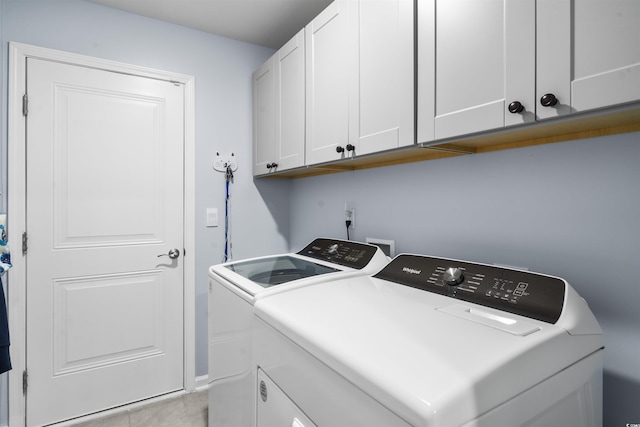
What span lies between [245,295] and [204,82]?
5.92 feet

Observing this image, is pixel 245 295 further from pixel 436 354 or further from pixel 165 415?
pixel 165 415

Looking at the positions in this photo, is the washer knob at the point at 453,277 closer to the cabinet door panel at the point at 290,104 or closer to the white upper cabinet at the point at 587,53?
the white upper cabinet at the point at 587,53

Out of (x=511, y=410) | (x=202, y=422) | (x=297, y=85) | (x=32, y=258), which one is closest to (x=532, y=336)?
(x=511, y=410)

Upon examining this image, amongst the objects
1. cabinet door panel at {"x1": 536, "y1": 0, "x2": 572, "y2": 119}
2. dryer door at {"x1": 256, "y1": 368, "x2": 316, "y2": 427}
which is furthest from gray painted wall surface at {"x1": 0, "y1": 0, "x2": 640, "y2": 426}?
dryer door at {"x1": 256, "y1": 368, "x2": 316, "y2": 427}

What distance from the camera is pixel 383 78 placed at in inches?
52.6

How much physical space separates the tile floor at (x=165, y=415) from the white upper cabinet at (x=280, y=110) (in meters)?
1.64

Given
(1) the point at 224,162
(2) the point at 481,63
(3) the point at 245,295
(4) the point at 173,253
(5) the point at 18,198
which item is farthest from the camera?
(1) the point at 224,162

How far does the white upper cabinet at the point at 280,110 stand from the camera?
1.90m

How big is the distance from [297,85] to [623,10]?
57.5 inches

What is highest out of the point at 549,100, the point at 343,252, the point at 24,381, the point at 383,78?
the point at 383,78

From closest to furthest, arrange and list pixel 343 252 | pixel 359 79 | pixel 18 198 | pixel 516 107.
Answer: pixel 516 107 < pixel 359 79 < pixel 343 252 < pixel 18 198

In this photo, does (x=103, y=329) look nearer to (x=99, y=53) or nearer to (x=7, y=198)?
(x=7, y=198)

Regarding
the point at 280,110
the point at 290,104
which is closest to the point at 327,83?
the point at 290,104

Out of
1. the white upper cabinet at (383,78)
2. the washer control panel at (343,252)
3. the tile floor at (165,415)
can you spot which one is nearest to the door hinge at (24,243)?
the tile floor at (165,415)
